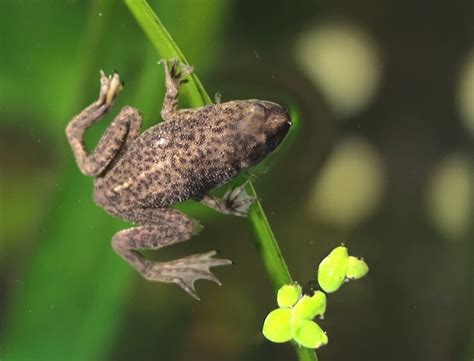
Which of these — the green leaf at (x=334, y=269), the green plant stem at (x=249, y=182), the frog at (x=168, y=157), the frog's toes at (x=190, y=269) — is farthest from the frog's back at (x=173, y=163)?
the green leaf at (x=334, y=269)

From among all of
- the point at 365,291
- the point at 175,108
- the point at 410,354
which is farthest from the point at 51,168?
the point at 410,354

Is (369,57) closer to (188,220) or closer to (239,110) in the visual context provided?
(239,110)

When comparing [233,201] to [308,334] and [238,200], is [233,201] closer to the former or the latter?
[238,200]

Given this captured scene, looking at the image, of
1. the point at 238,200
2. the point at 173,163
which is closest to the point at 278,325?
the point at 238,200

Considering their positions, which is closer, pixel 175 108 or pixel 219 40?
pixel 175 108

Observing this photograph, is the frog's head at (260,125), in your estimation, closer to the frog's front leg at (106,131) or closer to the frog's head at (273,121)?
the frog's head at (273,121)

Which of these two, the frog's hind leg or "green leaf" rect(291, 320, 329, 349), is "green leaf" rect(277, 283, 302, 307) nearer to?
"green leaf" rect(291, 320, 329, 349)
